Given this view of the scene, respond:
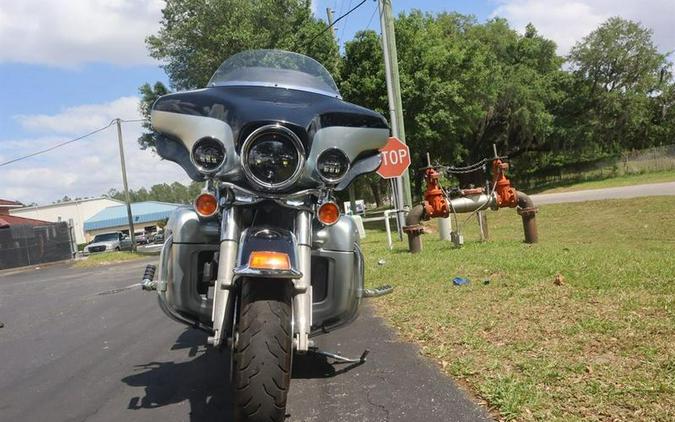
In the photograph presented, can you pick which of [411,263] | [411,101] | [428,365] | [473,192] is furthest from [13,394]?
[411,101]

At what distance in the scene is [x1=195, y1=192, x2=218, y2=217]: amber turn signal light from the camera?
11.5ft

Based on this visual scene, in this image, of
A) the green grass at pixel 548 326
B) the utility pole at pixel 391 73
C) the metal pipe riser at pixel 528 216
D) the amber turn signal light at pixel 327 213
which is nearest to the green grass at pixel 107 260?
the utility pole at pixel 391 73

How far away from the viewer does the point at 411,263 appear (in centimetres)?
926

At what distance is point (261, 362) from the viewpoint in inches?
112

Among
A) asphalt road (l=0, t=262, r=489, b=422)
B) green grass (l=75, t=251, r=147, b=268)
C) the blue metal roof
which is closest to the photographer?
asphalt road (l=0, t=262, r=489, b=422)

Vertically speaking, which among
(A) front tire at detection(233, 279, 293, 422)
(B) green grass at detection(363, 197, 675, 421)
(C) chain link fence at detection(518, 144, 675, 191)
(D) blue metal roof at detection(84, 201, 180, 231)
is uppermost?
(D) blue metal roof at detection(84, 201, 180, 231)

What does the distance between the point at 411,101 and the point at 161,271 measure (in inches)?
848

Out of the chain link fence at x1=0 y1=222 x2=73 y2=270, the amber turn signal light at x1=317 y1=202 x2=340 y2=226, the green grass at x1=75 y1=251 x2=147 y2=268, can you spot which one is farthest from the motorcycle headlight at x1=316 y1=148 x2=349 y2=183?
the chain link fence at x1=0 y1=222 x2=73 y2=270

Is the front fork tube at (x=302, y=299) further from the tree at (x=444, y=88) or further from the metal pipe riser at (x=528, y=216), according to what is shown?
the tree at (x=444, y=88)

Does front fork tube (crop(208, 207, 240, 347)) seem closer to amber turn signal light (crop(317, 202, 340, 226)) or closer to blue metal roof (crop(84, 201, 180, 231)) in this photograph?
amber turn signal light (crop(317, 202, 340, 226))

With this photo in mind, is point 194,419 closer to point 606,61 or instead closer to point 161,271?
point 161,271

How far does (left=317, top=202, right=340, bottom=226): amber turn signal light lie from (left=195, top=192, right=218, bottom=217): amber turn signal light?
25.8 inches

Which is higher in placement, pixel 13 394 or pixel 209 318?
pixel 209 318

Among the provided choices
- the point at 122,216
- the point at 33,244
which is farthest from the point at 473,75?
the point at 122,216
